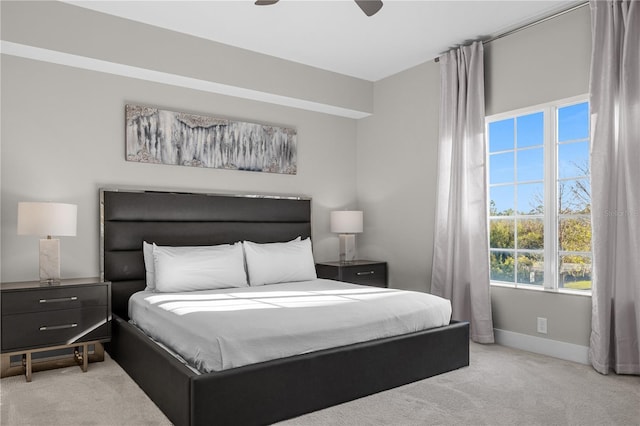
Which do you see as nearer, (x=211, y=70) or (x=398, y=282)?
(x=211, y=70)

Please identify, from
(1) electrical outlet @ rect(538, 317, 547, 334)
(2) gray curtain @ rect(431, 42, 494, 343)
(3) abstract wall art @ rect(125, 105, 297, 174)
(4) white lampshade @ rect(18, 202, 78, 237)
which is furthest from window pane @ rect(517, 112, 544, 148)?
(4) white lampshade @ rect(18, 202, 78, 237)

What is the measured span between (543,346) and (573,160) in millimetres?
1503

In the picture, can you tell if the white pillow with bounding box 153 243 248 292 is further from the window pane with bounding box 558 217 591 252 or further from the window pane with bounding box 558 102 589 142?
the window pane with bounding box 558 102 589 142

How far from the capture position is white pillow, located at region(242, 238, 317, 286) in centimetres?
414

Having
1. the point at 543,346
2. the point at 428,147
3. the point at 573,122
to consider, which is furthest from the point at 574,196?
the point at 428,147

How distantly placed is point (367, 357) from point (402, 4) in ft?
8.51

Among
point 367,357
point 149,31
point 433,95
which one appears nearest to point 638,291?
point 367,357

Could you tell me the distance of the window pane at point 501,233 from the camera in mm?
4105

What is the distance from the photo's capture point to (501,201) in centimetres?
421

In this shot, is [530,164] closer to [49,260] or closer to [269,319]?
[269,319]

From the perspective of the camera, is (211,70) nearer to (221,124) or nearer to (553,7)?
(221,124)

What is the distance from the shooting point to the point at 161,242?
13.4 feet

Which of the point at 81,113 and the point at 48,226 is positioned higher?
the point at 81,113

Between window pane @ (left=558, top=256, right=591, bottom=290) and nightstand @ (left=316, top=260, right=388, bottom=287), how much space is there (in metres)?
1.83
